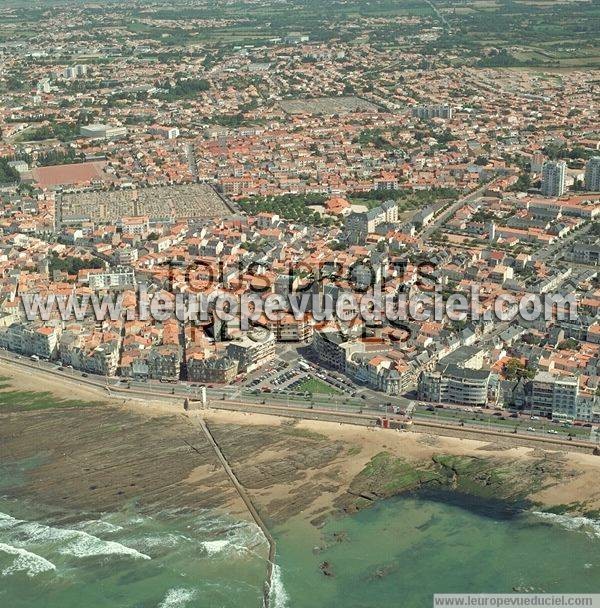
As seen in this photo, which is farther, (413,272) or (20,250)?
(20,250)

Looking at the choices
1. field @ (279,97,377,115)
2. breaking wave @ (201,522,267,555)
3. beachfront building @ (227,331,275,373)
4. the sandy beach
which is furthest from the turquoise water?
field @ (279,97,377,115)

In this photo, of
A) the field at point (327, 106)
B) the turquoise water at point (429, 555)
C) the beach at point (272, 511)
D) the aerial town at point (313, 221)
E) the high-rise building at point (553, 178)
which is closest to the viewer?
the turquoise water at point (429, 555)

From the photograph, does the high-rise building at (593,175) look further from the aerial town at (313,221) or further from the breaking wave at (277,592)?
the breaking wave at (277,592)

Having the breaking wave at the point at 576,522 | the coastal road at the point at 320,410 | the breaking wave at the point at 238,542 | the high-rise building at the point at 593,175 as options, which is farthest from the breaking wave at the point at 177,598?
the high-rise building at the point at 593,175

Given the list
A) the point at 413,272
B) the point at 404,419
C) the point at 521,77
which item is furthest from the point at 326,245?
the point at 521,77

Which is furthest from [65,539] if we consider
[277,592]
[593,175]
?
[593,175]

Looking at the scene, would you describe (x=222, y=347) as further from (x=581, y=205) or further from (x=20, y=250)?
(x=581, y=205)
